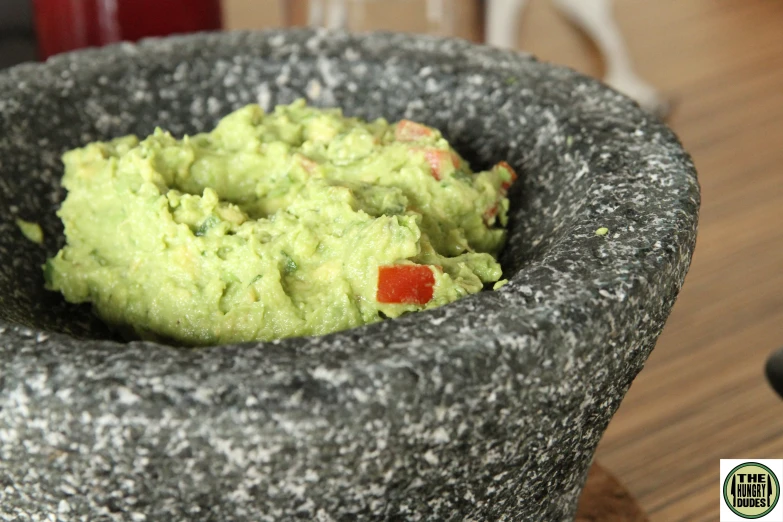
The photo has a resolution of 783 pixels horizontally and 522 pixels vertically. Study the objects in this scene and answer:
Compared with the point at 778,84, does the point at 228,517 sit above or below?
above

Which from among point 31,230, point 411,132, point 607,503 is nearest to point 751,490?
point 607,503

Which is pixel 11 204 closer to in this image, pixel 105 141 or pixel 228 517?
pixel 105 141

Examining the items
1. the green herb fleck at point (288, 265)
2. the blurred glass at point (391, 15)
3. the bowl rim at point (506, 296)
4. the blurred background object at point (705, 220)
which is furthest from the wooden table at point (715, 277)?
the green herb fleck at point (288, 265)

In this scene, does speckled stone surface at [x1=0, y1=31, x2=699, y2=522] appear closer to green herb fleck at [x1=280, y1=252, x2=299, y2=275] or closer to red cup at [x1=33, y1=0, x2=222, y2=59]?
green herb fleck at [x1=280, y1=252, x2=299, y2=275]

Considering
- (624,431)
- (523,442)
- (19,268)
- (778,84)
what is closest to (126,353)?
(523,442)

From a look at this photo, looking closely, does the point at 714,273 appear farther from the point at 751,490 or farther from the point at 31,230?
the point at 31,230
